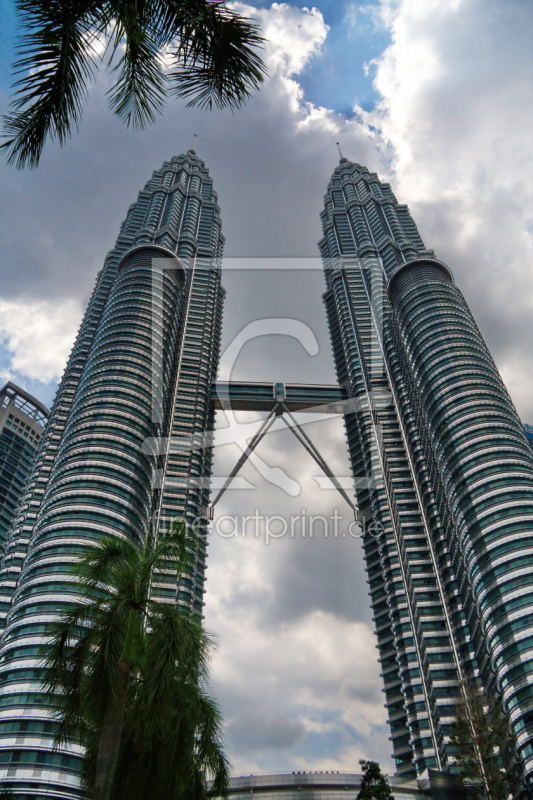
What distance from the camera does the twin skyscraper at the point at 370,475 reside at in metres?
72.4

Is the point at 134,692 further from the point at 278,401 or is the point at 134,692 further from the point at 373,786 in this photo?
the point at 278,401

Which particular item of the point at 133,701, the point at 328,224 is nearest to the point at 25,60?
the point at 133,701

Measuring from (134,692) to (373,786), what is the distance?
1317 inches

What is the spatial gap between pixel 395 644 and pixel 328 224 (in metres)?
129

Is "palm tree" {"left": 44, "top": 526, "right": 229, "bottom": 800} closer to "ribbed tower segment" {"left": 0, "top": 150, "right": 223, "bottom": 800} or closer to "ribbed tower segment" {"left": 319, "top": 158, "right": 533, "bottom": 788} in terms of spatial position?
"ribbed tower segment" {"left": 0, "top": 150, "right": 223, "bottom": 800}

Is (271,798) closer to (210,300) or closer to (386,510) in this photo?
(386,510)

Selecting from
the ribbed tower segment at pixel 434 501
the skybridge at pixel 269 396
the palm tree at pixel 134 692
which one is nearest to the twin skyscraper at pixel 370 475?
the ribbed tower segment at pixel 434 501

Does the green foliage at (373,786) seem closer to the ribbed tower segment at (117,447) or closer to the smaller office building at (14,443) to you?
the ribbed tower segment at (117,447)

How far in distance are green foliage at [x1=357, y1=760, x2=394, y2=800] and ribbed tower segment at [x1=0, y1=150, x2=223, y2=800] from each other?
2428cm

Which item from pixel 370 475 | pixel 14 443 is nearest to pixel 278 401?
pixel 370 475

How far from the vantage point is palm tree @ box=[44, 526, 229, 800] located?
1242 centimetres

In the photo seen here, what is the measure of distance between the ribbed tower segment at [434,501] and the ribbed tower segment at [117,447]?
121 ft

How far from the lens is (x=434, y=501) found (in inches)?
4257

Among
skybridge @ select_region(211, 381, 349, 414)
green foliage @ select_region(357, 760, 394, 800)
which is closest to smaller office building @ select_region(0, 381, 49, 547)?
skybridge @ select_region(211, 381, 349, 414)
